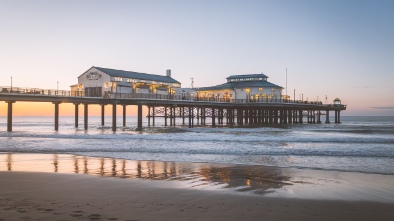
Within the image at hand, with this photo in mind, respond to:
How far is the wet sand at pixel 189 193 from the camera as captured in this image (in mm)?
7387

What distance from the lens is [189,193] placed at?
9477 millimetres

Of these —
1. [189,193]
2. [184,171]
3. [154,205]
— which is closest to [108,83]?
[184,171]

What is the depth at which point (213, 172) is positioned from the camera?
1352 cm

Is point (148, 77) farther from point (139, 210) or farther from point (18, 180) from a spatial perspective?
point (139, 210)

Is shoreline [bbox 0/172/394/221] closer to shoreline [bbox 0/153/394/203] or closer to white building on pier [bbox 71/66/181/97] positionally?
shoreline [bbox 0/153/394/203]

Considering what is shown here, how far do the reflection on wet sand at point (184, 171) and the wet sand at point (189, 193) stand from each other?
32 mm

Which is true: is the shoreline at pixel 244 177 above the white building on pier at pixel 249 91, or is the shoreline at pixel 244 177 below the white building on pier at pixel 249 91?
below

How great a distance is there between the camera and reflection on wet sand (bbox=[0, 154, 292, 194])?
11117mm

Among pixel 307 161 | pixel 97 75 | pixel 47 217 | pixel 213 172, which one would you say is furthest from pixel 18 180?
pixel 97 75

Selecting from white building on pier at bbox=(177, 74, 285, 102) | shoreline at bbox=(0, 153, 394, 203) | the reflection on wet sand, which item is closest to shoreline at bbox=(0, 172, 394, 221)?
shoreline at bbox=(0, 153, 394, 203)

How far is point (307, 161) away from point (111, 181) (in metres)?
10.3

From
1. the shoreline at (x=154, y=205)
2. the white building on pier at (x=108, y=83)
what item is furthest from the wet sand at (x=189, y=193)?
the white building on pier at (x=108, y=83)

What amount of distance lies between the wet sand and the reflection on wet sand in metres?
0.03

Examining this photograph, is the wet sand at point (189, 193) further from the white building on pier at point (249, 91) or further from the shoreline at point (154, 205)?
the white building on pier at point (249, 91)
